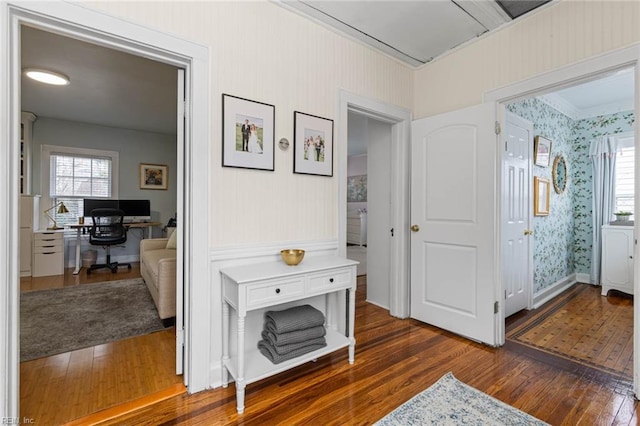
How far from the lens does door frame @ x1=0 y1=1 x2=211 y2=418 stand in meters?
1.34

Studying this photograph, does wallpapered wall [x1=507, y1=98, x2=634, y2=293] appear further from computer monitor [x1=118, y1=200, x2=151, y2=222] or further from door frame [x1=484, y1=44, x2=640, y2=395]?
computer monitor [x1=118, y1=200, x2=151, y2=222]

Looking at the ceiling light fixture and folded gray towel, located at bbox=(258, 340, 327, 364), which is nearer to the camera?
folded gray towel, located at bbox=(258, 340, 327, 364)

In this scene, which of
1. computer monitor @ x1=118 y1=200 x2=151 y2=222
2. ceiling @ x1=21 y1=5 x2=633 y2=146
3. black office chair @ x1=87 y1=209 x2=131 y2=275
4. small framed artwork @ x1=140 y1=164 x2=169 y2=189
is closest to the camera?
ceiling @ x1=21 y1=5 x2=633 y2=146

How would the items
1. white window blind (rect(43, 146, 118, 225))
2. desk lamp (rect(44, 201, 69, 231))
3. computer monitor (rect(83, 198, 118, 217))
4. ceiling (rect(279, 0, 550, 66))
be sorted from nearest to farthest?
ceiling (rect(279, 0, 550, 66)), desk lamp (rect(44, 201, 69, 231)), white window blind (rect(43, 146, 118, 225)), computer monitor (rect(83, 198, 118, 217))

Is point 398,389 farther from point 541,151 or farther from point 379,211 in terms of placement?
point 541,151

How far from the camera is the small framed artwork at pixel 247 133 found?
6.28 ft

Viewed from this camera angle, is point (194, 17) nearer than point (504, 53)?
Yes

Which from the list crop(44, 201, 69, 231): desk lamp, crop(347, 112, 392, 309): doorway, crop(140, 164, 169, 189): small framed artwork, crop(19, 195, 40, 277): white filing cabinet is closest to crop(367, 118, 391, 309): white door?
crop(347, 112, 392, 309): doorway

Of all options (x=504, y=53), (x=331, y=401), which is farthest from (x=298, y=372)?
(x=504, y=53)

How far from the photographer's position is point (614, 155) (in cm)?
392

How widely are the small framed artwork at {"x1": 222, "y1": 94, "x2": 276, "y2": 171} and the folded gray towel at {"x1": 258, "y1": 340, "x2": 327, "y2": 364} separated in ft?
3.89

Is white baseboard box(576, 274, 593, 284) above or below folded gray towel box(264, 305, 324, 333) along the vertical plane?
below
